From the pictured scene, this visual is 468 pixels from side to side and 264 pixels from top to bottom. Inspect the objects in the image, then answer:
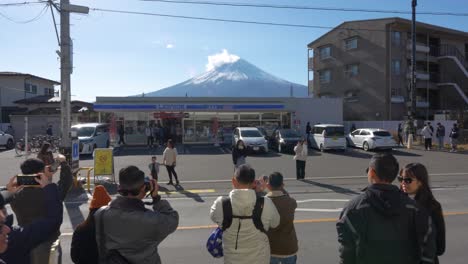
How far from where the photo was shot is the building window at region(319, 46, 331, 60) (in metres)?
47.5

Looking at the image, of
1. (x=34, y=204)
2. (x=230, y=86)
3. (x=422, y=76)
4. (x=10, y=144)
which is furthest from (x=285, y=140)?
(x=230, y=86)

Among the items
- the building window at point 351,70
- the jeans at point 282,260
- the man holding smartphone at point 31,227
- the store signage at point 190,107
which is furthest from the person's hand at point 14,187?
the building window at point 351,70

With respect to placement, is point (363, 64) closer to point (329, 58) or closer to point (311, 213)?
point (329, 58)

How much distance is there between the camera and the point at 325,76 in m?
48.3

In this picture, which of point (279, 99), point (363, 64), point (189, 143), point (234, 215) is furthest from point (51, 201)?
point (363, 64)

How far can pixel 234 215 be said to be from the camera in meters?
3.54

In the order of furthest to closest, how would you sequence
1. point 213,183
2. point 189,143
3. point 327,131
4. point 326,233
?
1. point 189,143
2. point 327,131
3. point 213,183
4. point 326,233

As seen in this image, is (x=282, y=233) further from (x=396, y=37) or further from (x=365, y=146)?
(x=396, y=37)

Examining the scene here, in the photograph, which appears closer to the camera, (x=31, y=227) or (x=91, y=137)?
(x=31, y=227)

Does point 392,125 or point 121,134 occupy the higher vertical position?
point 392,125

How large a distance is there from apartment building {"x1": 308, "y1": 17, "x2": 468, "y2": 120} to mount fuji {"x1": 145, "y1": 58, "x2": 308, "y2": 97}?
82.6 m

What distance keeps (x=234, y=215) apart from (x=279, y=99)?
29.6 m

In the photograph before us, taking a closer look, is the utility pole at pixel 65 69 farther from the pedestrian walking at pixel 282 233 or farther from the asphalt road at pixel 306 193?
the pedestrian walking at pixel 282 233

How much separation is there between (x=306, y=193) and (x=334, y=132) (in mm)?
14434
